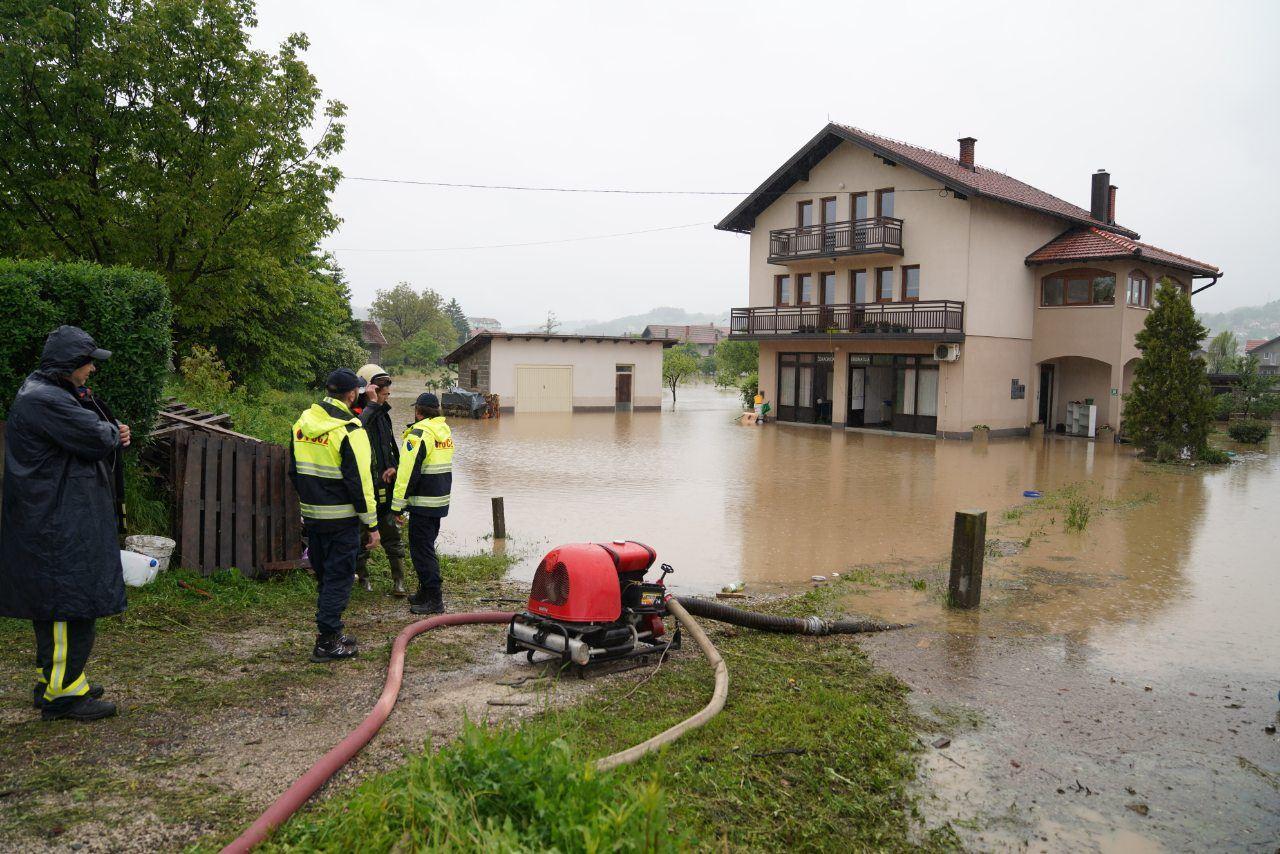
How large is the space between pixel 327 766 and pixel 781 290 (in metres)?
30.7

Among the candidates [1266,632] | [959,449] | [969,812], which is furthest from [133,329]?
[959,449]

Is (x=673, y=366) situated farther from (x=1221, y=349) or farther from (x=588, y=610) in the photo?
(x=588, y=610)

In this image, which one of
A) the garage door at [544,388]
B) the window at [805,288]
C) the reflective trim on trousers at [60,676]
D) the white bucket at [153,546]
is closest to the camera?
the reflective trim on trousers at [60,676]

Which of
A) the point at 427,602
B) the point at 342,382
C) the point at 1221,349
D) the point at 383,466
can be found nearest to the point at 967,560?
the point at 427,602

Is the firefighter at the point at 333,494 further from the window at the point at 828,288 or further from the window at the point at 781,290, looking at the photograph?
the window at the point at 781,290

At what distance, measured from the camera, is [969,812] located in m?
4.05

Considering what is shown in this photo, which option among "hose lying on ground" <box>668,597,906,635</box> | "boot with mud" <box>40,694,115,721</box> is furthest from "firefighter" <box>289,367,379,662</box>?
"hose lying on ground" <box>668,597,906,635</box>

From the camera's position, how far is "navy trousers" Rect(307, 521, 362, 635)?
218 inches

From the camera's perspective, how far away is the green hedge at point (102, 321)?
21.5 feet

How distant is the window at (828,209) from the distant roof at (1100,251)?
6.74 m

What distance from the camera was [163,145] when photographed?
43.4ft

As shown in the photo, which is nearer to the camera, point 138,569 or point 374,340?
point 138,569

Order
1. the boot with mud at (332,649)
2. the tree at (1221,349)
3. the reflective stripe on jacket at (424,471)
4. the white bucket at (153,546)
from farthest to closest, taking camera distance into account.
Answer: the tree at (1221,349)
the white bucket at (153,546)
the reflective stripe on jacket at (424,471)
the boot with mud at (332,649)

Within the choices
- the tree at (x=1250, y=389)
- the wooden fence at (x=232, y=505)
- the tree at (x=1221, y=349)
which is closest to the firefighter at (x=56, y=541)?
the wooden fence at (x=232, y=505)
